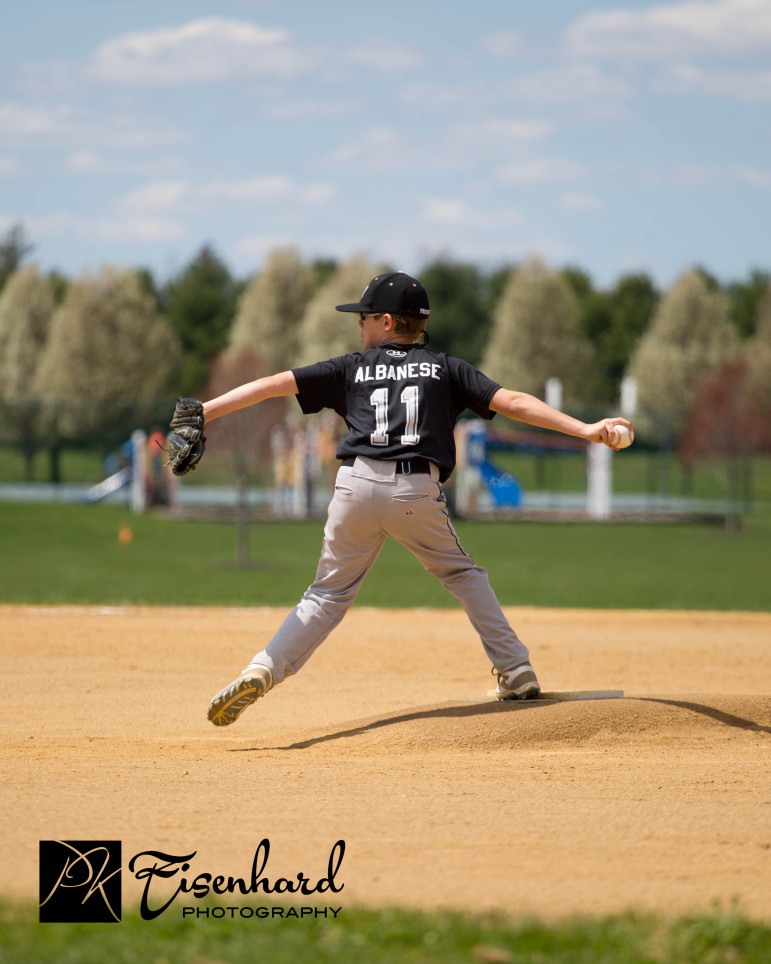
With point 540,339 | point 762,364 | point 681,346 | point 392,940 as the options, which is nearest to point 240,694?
point 392,940

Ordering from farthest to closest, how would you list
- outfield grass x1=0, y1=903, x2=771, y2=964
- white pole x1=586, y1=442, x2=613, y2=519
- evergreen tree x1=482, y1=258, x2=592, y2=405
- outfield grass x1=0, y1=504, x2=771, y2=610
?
evergreen tree x1=482, y1=258, x2=592, y2=405 < white pole x1=586, y1=442, x2=613, y2=519 < outfield grass x1=0, y1=504, x2=771, y2=610 < outfield grass x1=0, y1=903, x2=771, y2=964

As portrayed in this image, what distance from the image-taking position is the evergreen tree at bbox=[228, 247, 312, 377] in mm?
50562

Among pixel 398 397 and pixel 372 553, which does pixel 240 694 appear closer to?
pixel 372 553

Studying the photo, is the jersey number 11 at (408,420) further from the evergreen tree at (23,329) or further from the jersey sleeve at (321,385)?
the evergreen tree at (23,329)

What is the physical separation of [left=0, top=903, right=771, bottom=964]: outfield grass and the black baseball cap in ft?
9.21

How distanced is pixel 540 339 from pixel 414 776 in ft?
144

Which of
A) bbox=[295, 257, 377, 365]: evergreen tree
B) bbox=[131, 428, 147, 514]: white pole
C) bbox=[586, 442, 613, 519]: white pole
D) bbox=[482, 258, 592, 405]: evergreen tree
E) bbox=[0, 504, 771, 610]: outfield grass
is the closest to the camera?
bbox=[0, 504, 771, 610]: outfield grass

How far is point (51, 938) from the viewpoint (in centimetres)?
276

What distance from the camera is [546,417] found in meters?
4.74

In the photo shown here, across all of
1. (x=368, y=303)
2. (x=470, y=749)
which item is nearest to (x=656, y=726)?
(x=470, y=749)

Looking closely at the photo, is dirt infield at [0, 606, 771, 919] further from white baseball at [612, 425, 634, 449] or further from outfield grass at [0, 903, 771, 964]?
white baseball at [612, 425, 634, 449]

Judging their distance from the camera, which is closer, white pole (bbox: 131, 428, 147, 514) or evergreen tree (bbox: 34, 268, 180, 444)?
white pole (bbox: 131, 428, 147, 514)

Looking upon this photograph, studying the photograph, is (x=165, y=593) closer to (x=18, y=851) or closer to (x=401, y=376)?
(x=401, y=376)

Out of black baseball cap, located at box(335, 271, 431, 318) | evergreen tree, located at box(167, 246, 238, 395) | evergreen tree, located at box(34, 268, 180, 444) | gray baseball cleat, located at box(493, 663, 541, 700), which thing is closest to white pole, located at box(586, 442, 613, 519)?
evergreen tree, located at box(34, 268, 180, 444)
